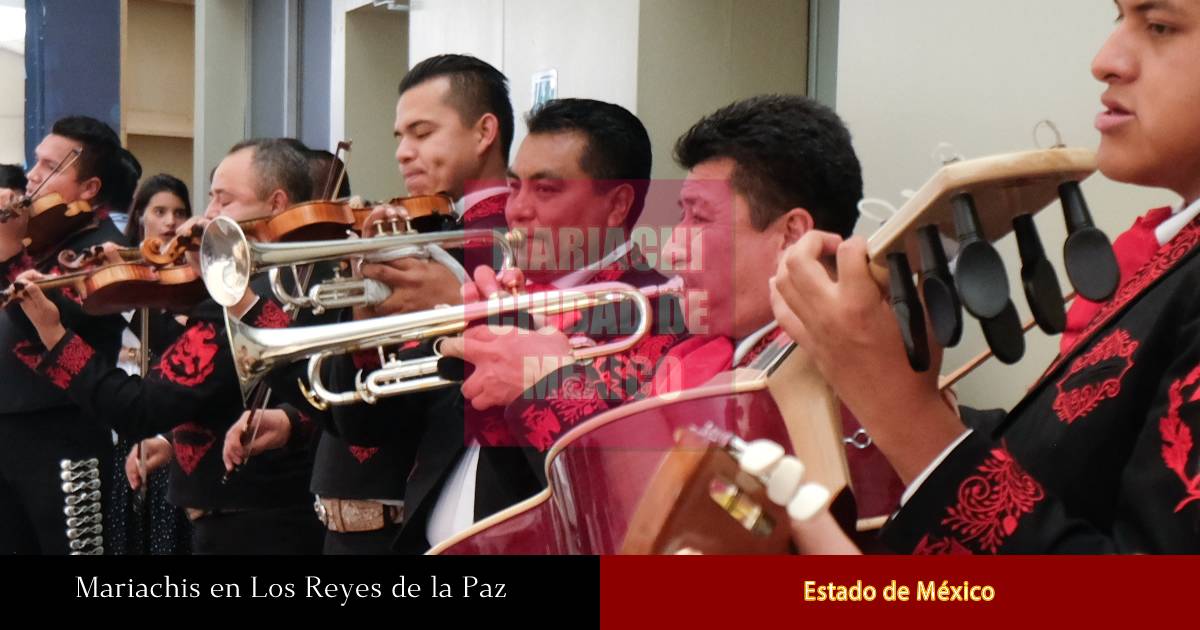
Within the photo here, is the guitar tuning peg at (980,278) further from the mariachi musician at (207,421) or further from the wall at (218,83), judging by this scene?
the wall at (218,83)

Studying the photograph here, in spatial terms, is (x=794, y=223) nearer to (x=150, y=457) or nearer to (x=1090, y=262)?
(x=1090, y=262)

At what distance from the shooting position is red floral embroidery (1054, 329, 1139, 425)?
1.16 meters

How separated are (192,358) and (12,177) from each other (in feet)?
6.92

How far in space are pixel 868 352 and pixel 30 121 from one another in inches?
287

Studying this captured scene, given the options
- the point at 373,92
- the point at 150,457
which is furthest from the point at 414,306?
the point at 373,92

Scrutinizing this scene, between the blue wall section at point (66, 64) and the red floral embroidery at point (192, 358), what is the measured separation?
4.62 meters

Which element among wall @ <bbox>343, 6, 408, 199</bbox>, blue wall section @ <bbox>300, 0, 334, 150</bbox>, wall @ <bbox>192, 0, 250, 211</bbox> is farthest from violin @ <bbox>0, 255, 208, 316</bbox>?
wall @ <bbox>192, 0, 250, 211</bbox>

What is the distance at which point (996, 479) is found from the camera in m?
1.11

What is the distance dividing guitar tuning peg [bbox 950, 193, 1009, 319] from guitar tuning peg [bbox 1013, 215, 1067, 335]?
0.06 metres

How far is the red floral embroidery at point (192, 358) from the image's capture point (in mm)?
3172

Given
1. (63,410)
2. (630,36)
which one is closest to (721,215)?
(630,36)

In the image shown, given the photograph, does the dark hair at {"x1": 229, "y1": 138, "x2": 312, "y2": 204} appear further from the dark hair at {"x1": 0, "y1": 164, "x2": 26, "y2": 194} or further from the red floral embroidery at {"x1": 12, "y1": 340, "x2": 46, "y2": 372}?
the dark hair at {"x1": 0, "y1": 164, "x2": 26, "y2": 194}

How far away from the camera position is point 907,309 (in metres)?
1.03

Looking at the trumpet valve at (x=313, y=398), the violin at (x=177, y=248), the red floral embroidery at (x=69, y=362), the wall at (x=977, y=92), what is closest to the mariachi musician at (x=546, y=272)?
the trumpet valve at (x=313, y=398)
